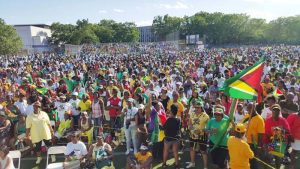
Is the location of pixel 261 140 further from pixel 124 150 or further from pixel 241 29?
pixel 241 29

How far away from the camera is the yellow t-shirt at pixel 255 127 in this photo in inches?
270

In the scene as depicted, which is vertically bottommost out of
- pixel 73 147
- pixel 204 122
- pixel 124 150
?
pixel 124 150

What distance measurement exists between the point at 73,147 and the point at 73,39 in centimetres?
9280

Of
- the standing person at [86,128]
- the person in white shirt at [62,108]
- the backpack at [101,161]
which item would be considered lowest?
the backpack at [101,161]

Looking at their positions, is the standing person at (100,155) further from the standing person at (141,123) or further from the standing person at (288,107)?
the standing person at (288,107)

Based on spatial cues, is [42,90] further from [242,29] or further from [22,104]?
[242,29]

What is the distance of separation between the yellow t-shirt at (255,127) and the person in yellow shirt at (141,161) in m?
2.03

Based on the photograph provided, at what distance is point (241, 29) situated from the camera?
109500mm

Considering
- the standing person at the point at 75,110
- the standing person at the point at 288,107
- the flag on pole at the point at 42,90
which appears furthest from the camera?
the flag on pole at the point at 42,90

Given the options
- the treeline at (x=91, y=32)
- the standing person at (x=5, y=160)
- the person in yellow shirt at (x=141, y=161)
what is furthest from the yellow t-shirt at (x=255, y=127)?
the treeline at (x=91, y=32)

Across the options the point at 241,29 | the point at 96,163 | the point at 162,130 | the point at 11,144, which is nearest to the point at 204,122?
the point at 162,130

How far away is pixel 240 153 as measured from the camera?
5.82m

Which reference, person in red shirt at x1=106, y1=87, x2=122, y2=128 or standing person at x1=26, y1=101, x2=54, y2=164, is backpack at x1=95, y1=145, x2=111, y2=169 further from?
person in red shirt at x1=106, y1=87, x2=122, y2=128

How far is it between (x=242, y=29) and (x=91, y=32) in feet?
149
